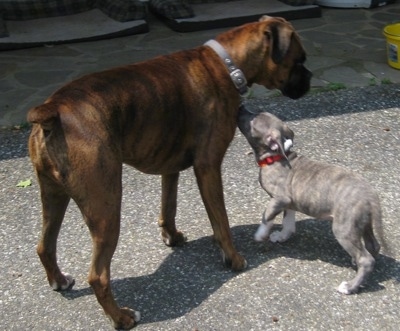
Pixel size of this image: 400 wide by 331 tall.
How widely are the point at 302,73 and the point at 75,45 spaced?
461 centimetres

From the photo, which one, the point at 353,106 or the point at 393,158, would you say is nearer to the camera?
the point at 393,158

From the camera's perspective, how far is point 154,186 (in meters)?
5.22

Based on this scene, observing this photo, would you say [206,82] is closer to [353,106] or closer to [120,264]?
[120,264]

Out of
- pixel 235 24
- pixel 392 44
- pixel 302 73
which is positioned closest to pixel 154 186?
pixel 302 73

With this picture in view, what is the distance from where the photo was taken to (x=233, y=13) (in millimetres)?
8812

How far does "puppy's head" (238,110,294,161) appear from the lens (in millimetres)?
4078

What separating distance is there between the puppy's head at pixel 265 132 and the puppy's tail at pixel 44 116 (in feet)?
4.06

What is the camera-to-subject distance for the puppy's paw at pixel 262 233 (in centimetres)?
422

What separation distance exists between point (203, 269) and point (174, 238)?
32 cm

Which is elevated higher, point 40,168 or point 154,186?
point 40,168

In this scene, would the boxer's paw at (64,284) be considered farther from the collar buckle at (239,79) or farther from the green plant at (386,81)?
the green plant at (386,81)

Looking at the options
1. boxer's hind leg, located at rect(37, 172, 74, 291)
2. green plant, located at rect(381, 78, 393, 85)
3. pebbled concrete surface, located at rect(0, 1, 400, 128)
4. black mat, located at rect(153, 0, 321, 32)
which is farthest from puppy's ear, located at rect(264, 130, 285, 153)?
black mat, located at rect(153, 0, 321, 32)

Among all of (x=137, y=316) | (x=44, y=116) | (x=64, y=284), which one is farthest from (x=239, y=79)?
(x=64, y=284)

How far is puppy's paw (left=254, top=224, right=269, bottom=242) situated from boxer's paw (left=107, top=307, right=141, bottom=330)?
35.8 inches
